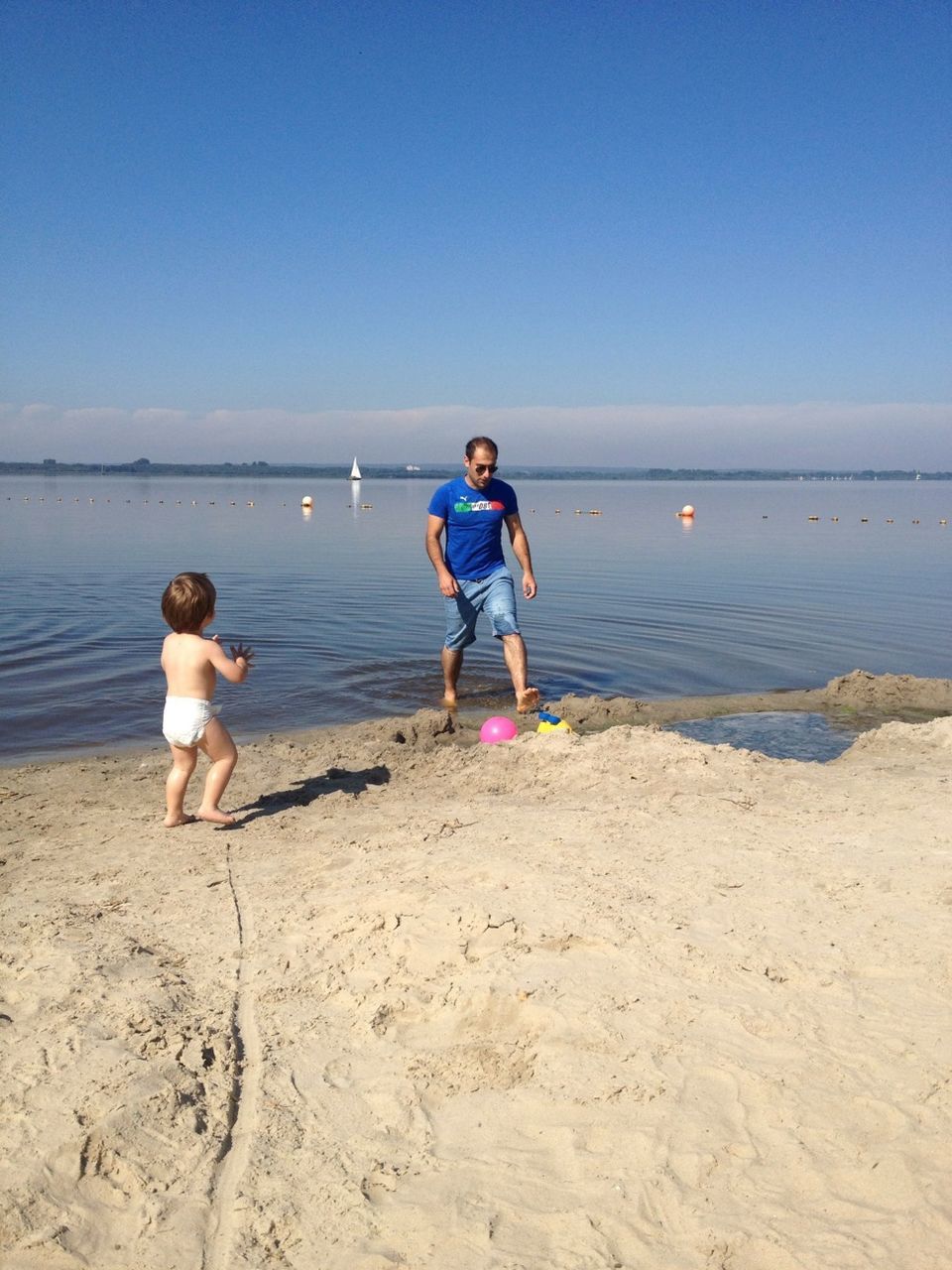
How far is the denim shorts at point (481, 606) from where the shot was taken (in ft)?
28.6

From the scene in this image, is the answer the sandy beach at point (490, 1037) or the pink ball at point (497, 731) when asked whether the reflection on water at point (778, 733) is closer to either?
the pink ball at point (497, 731)

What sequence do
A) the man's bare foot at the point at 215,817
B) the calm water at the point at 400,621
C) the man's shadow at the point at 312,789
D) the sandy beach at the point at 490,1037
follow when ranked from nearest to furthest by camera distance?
1. the sandy beach at the point at 490,1037
2. the man's bare foot at the point at 215,817
3. the man's shadow at the point at 312,789
4. the calm water at the point at 400,621

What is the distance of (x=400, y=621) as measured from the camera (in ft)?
46.3

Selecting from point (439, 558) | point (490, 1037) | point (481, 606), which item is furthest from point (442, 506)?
point (490, 1037)

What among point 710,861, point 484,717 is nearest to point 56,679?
point 484,717

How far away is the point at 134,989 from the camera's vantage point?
3600mm

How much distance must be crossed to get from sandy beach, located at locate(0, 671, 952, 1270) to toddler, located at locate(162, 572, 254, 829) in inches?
9.8

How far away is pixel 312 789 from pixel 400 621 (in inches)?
309

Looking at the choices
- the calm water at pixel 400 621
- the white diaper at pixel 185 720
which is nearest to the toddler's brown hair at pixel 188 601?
the white diaper at pixel 185 720

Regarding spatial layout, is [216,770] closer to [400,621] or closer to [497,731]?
[497,731]

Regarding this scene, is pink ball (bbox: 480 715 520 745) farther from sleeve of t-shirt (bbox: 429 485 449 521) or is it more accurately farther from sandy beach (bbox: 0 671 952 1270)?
sleeve of t-shirt (bbox: 429 485 449 521)

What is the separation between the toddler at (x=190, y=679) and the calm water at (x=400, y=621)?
2.84 m

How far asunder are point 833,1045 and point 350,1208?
1.64 metres

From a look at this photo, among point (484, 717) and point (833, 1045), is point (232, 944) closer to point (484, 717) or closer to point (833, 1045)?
point (833, 1045)
